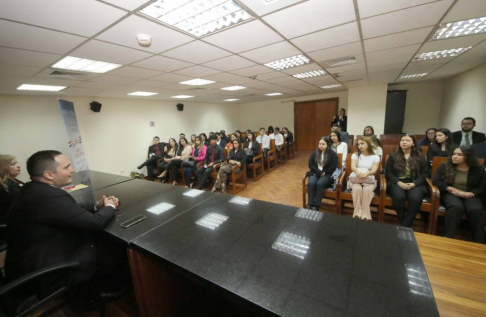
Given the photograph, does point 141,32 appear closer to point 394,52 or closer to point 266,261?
point 266,261

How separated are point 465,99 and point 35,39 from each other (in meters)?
7.95

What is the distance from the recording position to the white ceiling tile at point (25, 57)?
1.91 meters

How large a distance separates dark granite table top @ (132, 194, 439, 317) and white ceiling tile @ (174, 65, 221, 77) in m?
2.42

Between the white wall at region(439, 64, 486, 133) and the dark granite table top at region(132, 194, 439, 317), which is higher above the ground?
the white wall at region(439, 64, 486, 133)

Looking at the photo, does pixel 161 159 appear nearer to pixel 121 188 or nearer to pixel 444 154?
pixel 121 188

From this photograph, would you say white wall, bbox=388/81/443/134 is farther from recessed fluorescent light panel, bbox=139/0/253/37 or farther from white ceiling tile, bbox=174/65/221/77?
recessed fluorescent light panel, bbox=139/0/253/37

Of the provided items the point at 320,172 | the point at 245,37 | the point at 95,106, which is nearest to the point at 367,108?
the point at 320,172

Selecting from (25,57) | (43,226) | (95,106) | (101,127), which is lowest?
(43,226)

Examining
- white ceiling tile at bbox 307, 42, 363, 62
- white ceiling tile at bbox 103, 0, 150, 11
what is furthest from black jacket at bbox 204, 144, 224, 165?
white ceiling tile at bbox 103, 0, 150, 11

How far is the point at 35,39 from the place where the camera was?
5.53 feet

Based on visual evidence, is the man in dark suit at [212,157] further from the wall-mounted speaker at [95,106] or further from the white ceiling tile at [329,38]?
the wall-mounted speaker at [95,106]

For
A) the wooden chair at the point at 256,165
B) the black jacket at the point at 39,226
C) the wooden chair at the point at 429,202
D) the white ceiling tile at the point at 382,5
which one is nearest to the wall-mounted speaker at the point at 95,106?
the wooden chair at the point at 256,165

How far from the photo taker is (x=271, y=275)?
34.0 inches

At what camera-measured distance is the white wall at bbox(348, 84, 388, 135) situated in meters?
5.89
